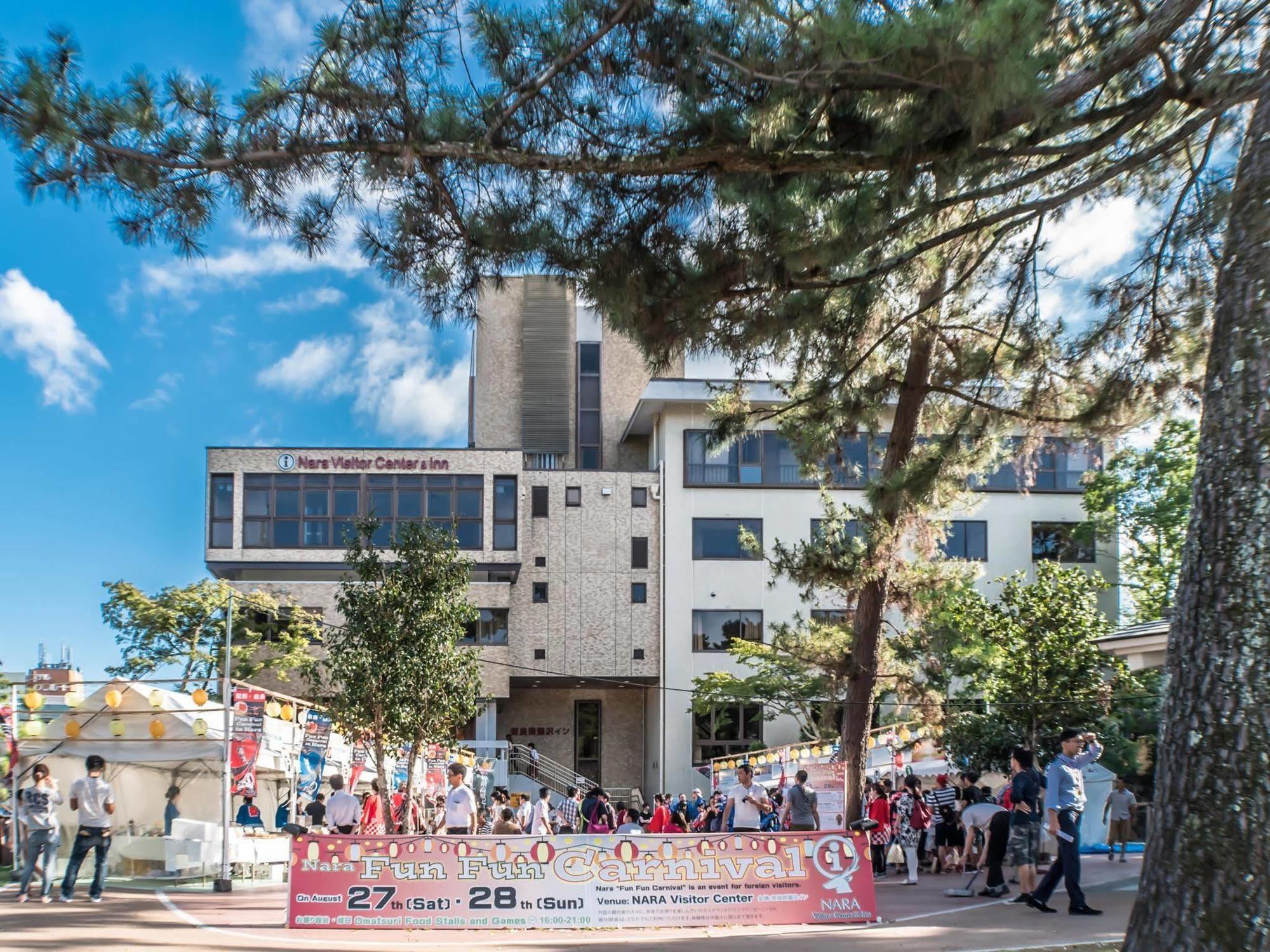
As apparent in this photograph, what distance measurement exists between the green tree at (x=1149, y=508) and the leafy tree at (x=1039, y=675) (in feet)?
35.1

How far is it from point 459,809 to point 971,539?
3091cm

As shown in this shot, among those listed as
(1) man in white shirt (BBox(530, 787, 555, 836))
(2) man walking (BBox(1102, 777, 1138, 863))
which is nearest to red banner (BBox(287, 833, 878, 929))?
(1) man in white shirt (BBox(530, 787, 555, 836))

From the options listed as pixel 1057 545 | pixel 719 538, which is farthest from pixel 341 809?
pixel 1057 545

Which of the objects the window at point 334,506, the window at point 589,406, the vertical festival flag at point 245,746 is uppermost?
the window at point 589,406

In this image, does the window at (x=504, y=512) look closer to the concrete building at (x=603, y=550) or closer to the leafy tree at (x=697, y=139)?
the concrete building at (x=603, y=550)

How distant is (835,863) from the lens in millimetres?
11367

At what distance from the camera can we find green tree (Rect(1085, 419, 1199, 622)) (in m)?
36.5

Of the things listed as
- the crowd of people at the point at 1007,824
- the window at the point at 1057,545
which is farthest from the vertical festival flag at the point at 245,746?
the window at the point at 1057,545

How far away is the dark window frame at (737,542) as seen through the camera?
42.6 meters

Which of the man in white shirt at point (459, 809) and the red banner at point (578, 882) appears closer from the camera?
the red banner at point (578, 882)

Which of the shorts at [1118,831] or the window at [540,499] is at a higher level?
the window at [540,499]

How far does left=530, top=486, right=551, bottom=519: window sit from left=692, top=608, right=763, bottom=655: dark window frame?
20.1 ft

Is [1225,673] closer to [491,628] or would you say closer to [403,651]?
[403,651]

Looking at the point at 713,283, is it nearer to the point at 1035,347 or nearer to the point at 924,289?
the point at 924,289
